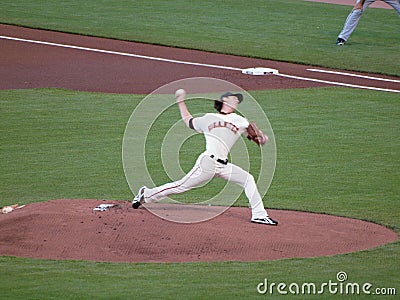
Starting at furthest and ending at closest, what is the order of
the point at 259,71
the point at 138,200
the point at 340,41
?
the point at 340,41, the point at 259,71, the point at 138,200

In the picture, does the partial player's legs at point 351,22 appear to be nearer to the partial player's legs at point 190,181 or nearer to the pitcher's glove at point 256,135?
the partial player's legs at point 190,181

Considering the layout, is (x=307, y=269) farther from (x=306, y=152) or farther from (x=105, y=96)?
(x=105, y=96)

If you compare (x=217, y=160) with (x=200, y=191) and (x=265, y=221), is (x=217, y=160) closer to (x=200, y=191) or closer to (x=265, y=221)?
(x=265, y=221)

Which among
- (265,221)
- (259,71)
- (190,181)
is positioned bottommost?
(265,221)

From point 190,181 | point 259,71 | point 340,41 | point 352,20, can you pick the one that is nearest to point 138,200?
point 190,181

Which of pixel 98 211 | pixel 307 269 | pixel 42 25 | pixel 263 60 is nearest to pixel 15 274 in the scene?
pixel 98 211

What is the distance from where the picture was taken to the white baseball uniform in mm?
10117

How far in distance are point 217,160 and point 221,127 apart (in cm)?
40

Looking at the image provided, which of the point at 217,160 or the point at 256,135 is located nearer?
the point at 256,135

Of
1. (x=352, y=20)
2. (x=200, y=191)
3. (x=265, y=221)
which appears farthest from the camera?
(x=352, y=20)

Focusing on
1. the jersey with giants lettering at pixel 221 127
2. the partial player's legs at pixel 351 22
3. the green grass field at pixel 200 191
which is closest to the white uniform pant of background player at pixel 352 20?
the partial player's legs at pixel 351 22

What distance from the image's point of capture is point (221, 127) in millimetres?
10102

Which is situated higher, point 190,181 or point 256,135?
point 256,135

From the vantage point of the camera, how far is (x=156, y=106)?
696 inches
